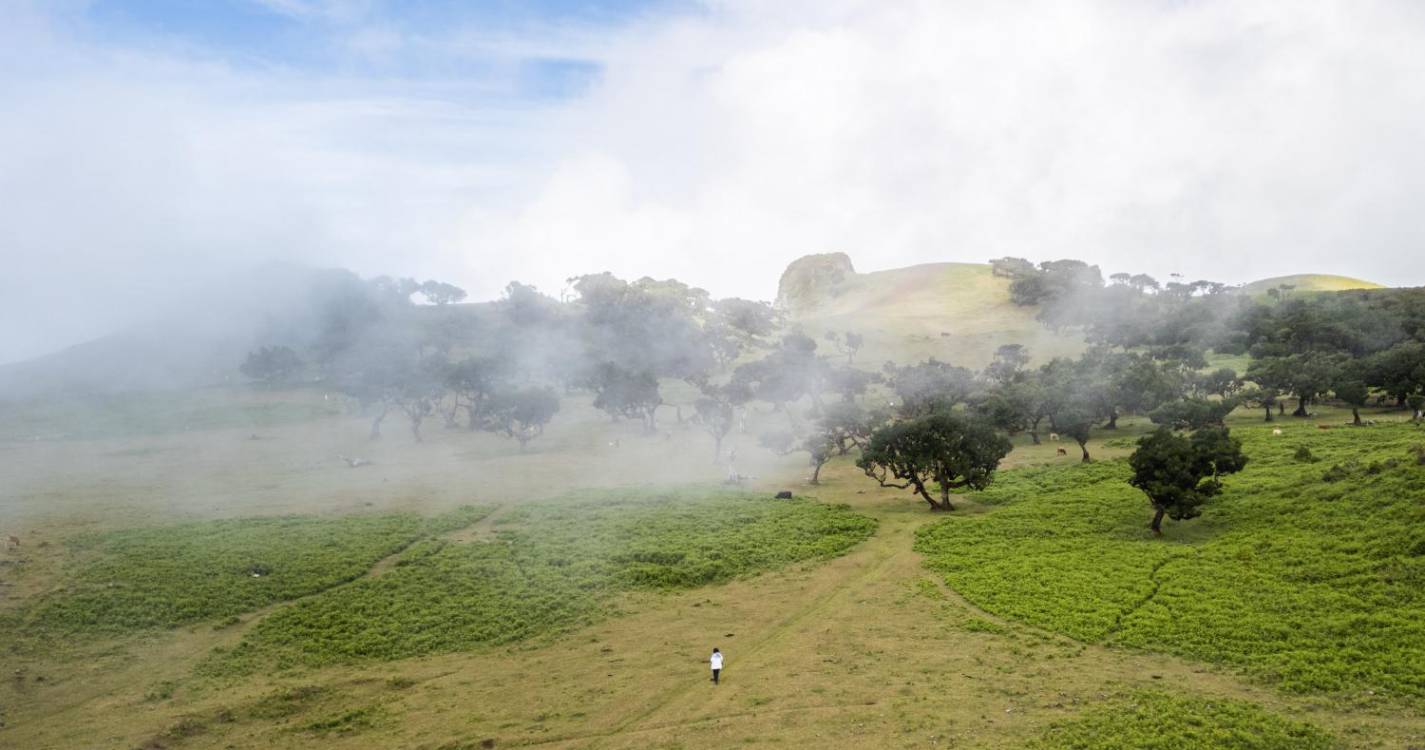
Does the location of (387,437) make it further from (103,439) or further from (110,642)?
(110,642)

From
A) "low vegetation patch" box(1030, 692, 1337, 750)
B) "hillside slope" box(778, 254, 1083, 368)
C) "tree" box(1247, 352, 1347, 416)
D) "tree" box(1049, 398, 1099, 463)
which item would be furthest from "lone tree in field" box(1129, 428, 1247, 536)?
"hillside slope" box(778, 254, 1083, 368)

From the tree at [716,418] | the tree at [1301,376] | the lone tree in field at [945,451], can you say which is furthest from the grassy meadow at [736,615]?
the tree at [716,418]

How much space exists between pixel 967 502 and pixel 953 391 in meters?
30.7

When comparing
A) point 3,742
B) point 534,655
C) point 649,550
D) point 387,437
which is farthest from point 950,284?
point 3,742

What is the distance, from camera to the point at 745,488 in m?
53.3

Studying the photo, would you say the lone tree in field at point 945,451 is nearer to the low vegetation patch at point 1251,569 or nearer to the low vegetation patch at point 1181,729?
the low vegetation patch at point 1251,569

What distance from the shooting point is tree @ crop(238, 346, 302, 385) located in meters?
102

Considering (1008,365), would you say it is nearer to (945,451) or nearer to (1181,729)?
(945,451)

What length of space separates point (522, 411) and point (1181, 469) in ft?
182

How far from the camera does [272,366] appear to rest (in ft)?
338

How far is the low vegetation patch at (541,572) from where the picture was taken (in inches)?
1086

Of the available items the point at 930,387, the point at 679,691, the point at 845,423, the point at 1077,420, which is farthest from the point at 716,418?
the point at 679,691

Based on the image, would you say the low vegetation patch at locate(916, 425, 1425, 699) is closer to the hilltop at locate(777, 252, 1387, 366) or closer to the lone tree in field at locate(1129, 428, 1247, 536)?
the lone tree in field at locate(1129, 428, 1247, 536)

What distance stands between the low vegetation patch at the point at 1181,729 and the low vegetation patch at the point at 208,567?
2936cm
